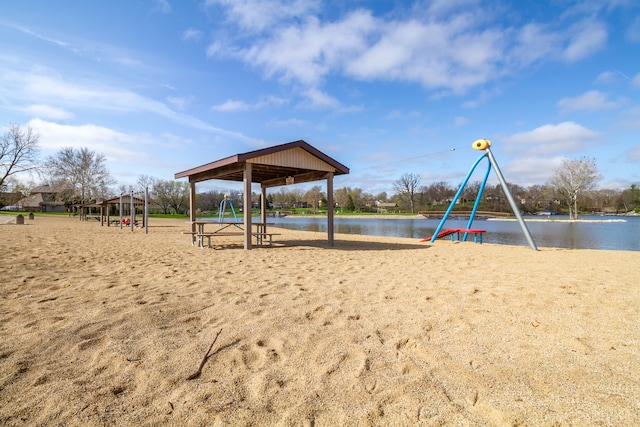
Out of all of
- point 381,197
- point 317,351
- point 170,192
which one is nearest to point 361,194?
point 381,197

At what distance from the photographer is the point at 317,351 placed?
2.66 m

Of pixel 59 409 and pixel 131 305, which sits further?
pixel 131 305

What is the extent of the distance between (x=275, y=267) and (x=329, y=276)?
1387 millimetres

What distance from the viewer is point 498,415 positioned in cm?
186

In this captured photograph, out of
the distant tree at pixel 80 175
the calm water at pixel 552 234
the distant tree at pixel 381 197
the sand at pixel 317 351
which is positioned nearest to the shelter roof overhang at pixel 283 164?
the sand at pixel 317 351

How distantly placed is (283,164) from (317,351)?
7.37m

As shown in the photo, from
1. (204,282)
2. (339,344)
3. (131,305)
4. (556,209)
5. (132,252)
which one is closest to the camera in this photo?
(339,344)

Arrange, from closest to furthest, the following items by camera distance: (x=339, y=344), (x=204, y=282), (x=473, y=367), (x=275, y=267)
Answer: (x=473, y=367)
(x=339, y=344)
(x=204, y=282)
(x=275, y=267)

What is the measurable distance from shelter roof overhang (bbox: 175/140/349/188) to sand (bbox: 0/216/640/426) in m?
4.61

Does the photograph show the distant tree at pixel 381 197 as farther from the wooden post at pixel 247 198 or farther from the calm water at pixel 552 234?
the wooden post at pixel 247 198

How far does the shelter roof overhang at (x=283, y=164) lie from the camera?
8.99 meters

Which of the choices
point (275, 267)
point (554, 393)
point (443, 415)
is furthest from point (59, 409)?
point (275, 267)

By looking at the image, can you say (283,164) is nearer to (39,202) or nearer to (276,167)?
(276,167)

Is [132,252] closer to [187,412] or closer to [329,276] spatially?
[329,276]
